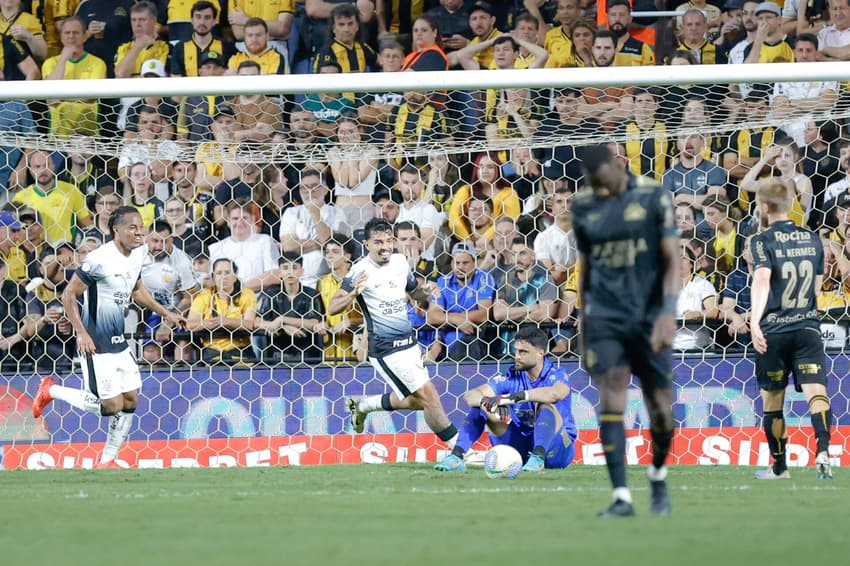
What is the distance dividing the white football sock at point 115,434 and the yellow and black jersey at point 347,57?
4.76 metres

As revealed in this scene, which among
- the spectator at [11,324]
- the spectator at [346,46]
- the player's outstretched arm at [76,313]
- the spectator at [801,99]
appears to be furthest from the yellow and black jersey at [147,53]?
the spectator at [801,99]

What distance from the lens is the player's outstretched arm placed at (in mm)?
10617

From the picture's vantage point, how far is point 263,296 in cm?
1182

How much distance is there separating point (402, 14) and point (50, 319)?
5.60m

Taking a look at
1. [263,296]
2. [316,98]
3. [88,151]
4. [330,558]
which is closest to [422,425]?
[263,296]

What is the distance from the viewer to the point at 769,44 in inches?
541

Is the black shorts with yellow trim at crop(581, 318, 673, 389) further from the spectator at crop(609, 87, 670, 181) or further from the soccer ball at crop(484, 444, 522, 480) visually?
the spectator at crop(609, 87, 670, 181)

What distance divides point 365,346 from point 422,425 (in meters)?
0.87

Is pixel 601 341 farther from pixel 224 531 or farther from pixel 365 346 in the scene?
pixel 365 346

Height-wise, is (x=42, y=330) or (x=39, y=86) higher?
(x=39, y=86)

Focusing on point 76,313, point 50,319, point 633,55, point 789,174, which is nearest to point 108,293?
point 76,313

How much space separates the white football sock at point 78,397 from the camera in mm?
10891

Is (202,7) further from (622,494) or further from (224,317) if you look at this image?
(622,494)

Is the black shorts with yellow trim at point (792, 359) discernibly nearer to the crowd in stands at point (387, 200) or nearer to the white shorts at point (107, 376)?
the crowd in stands at point (387, 200)
